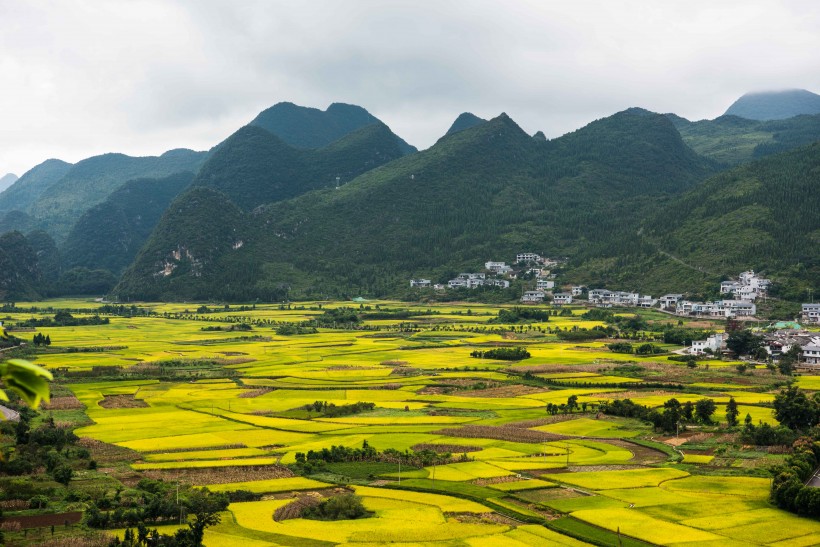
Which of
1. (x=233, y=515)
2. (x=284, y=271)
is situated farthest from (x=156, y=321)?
(x=233, y=515)

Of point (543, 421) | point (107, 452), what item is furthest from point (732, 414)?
point (107, 452)

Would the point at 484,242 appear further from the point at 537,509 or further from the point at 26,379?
the point at 26,379

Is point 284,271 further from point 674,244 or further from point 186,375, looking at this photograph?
point 186,375

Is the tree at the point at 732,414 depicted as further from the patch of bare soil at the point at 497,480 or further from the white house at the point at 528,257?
the white house at the point at 528,257

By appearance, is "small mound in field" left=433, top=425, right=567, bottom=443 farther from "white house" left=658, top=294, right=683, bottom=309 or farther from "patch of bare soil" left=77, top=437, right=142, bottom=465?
"white house" left=658, top=294, right=683, bottom=309

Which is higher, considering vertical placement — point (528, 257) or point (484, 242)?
point (484, 242)

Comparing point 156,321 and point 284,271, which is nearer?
point 156,321
